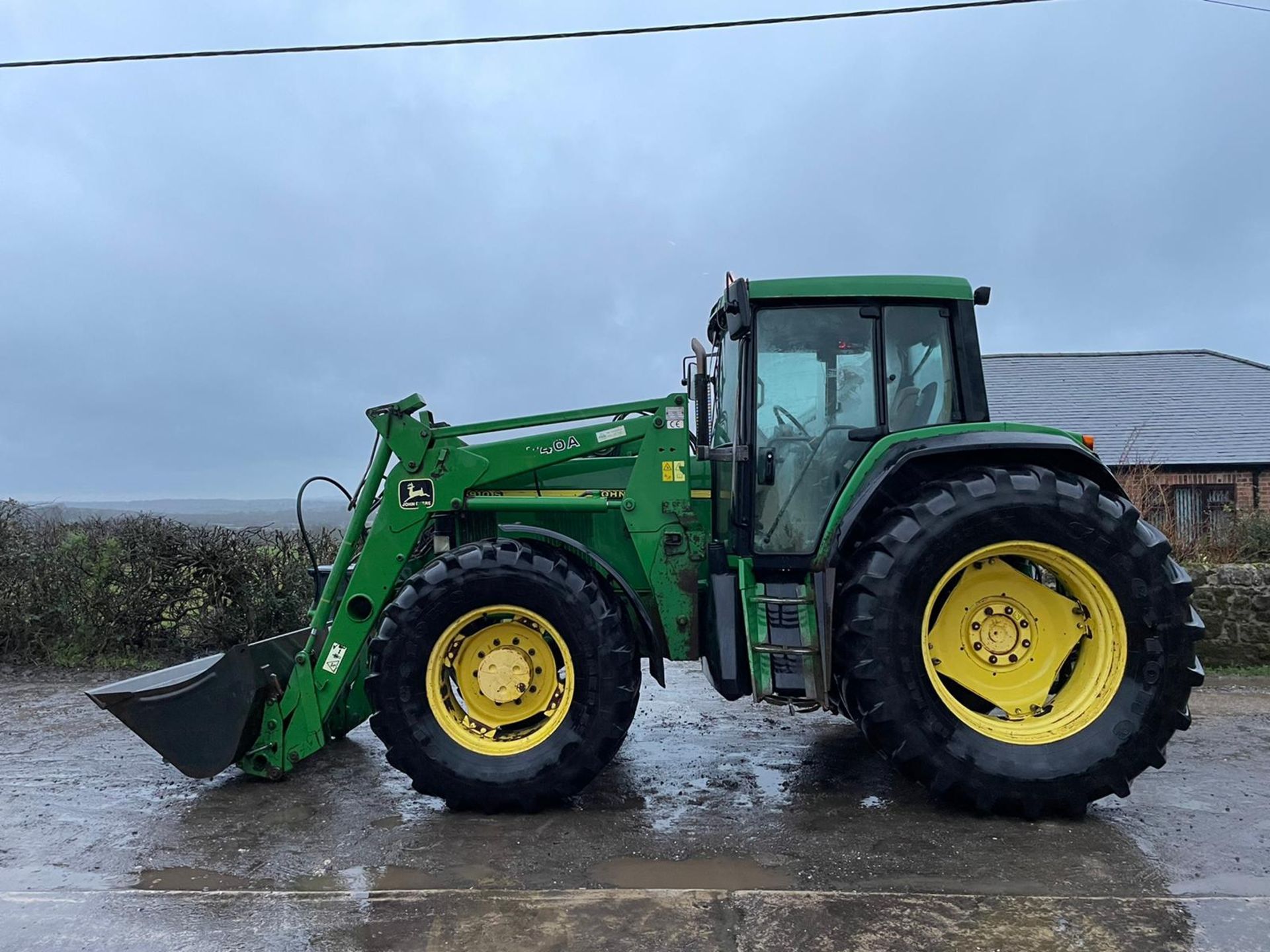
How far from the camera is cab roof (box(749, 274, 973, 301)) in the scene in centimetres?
423

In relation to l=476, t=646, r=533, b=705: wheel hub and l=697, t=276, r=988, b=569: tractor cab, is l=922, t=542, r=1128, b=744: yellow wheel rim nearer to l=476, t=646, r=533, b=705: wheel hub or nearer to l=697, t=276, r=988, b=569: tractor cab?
l=697, t=276, r=988, b=569: tractor cab

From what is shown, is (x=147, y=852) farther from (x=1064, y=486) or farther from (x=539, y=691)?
(x=1064, y=486)

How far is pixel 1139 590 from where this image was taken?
3709mm

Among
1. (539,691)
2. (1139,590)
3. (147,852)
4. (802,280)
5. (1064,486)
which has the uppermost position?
(802,280)

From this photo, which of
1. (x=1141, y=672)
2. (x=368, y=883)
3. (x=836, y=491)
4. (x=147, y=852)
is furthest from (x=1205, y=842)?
(x=147, y=852)

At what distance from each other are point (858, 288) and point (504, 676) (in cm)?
255

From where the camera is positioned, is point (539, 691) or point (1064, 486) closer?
point (1064, 486)

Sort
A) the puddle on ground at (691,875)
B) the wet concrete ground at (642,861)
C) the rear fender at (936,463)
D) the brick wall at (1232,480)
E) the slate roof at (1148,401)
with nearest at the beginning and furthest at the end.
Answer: the wet concrete ground at (642,861), the puddle on ground at (691,875), the rear fender at (936,463), the brick wall at (1232,480), the slate roof at (1148,401)

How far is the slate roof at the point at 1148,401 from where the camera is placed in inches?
605

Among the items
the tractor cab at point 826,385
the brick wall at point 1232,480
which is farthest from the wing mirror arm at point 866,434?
the brick wall at point 1232,480

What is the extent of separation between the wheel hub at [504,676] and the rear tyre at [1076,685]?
146 cm

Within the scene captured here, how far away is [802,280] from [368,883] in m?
3.27

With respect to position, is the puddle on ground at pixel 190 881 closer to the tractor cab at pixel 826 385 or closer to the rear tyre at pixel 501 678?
the rear tyre at pixel 501 678

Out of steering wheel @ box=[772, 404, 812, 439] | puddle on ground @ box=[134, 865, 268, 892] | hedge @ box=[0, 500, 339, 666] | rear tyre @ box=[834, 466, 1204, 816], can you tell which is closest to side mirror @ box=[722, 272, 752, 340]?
steering wheel @ box=[772, 404, 812, 439]
